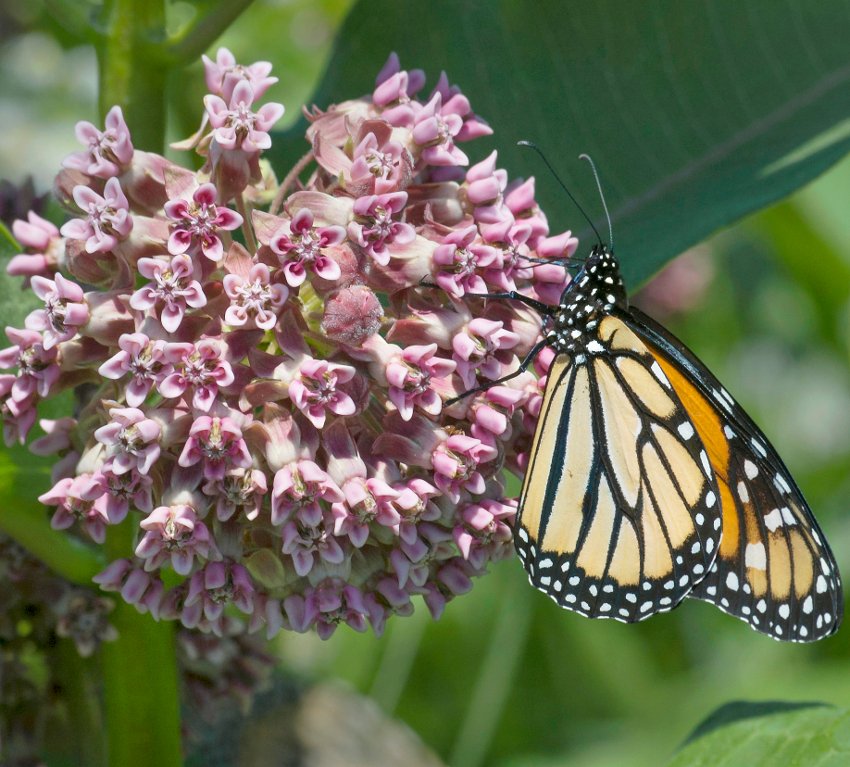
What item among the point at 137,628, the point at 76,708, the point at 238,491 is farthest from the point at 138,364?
the point at 76,708

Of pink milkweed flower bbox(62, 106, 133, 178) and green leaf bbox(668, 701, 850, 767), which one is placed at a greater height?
pink milkweed flower bbox(62, 106, 133, 178)

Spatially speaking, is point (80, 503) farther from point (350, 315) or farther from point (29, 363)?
point (350, 315)

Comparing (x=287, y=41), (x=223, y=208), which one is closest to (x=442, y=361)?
(x=223, y=208)

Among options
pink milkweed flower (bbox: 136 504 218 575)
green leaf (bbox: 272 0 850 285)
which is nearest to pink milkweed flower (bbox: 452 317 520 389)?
pink milkweed flower (bbox: 136 504 218 575)

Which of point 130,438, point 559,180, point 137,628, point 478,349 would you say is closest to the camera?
point 130,438

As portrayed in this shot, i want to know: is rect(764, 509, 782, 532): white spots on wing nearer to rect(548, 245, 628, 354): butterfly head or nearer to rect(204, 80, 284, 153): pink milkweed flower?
rect(548, 245, 628, 354): butterfly head

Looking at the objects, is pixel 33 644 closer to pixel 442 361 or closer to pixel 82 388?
pixel 82 388
